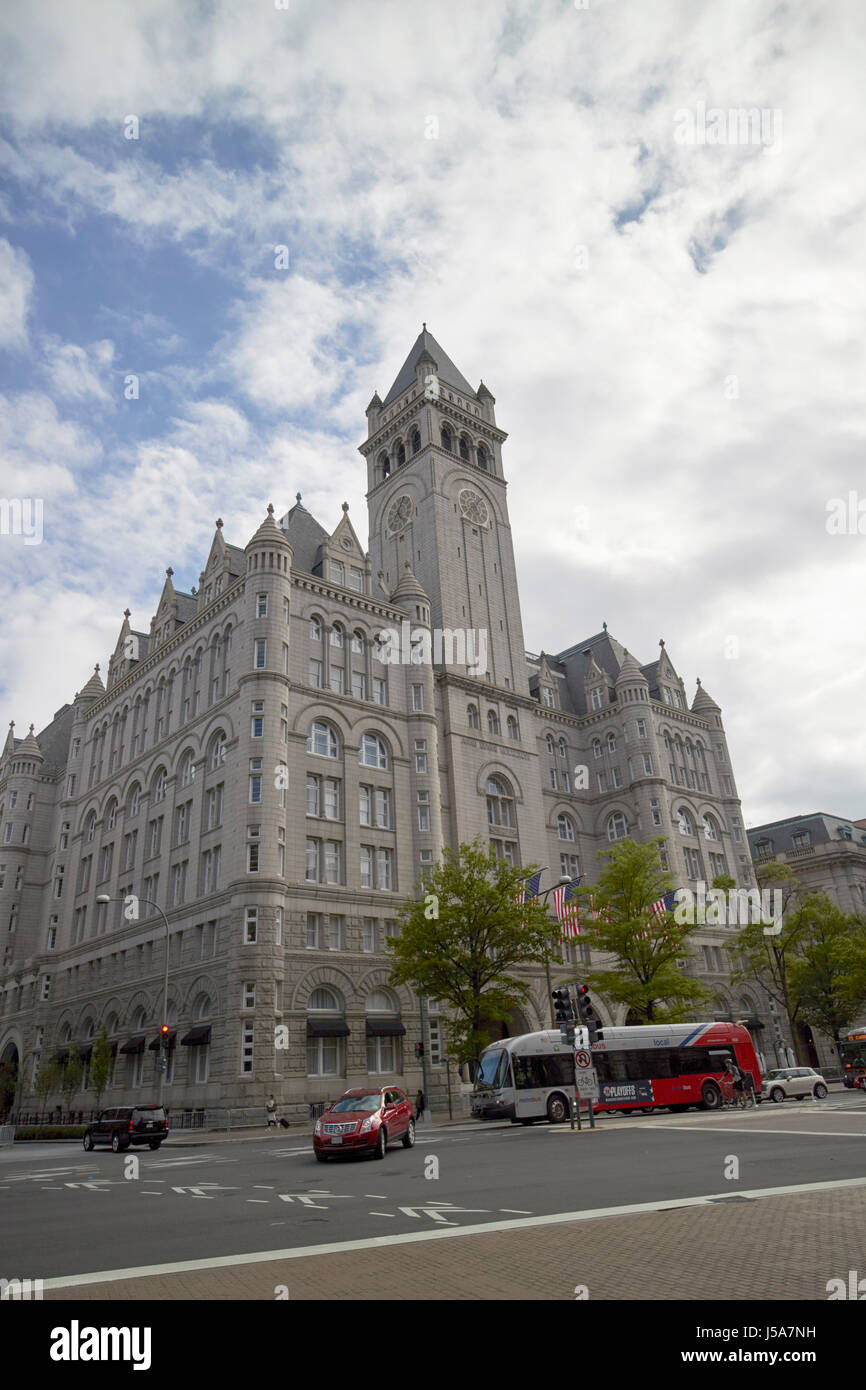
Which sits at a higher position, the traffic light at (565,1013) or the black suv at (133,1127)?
the traffic light at (565,1013)

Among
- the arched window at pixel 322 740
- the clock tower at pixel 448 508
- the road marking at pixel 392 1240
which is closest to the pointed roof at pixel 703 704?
the clock tower at pixel 448 508

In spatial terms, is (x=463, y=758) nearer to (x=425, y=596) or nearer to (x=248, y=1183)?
(x=425, y=596)

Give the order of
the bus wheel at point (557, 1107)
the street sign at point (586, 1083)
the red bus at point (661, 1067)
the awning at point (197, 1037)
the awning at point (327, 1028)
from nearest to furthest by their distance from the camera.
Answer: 1. the street sign at point (586, 1083)
2. the bus wheel at point (557, 1107)
3. the red bus at point (661, 1067)
4. the awning at point (197, 1037)
5. the awning at point (327, 1028)

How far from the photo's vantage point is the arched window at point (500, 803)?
5647cm

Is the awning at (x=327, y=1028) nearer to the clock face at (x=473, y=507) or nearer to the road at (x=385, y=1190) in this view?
the road at (x=385, y=1190)

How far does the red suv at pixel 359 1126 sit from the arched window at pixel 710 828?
50007mm

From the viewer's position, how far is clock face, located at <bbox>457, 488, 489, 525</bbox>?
216 ft

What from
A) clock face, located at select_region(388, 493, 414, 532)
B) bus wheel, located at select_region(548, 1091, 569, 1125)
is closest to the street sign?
bus wheel, located at select_region(548, 1091, 569, 1125)

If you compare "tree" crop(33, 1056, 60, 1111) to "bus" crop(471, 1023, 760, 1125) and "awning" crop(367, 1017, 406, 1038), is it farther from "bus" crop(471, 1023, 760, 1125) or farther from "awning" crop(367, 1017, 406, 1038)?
"bus" crop(471, 1023, 760, 1125)

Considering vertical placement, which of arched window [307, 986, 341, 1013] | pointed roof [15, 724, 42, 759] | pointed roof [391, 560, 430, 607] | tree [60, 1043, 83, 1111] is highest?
pointed roof [391, 560, 430, 607]

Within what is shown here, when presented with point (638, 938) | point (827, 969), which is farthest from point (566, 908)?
point (827, 969)

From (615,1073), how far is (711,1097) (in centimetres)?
428

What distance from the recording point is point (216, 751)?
47438mm
